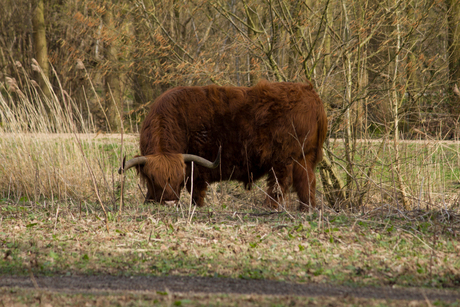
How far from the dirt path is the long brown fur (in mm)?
2996

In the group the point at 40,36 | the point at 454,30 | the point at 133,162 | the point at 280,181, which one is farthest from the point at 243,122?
the point at 40,36

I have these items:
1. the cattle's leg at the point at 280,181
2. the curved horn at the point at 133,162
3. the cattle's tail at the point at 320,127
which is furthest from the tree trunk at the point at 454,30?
the curved horn at the point at 133,162

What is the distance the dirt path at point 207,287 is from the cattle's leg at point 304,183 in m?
3.33

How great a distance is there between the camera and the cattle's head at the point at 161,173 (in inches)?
229

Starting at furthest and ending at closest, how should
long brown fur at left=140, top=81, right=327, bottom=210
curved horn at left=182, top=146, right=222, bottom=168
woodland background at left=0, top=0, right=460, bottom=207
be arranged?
woodland background at left=0, top=0, right=460, bottom=207 → long brown fur at left=140, top=81, right=327, bottom=210 → curved horn at left=182, top=146, right=222, bottom=168

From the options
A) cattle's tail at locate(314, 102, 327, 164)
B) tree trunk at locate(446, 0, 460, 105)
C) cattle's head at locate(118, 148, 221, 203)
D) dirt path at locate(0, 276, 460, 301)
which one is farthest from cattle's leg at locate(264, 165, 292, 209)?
dirt path at locate(0, 276, 460, 301)

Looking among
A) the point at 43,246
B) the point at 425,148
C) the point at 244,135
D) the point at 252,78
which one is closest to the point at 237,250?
the point at 43,246

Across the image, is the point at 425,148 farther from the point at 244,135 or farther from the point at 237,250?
the point at 237,250

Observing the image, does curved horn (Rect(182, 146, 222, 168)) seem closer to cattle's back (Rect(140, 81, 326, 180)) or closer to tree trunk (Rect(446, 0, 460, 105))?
cattle's back (Rect(140, 81, 326, 180))

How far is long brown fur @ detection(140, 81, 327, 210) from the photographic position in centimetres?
641

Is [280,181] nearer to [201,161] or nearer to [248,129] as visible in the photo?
[248,129]

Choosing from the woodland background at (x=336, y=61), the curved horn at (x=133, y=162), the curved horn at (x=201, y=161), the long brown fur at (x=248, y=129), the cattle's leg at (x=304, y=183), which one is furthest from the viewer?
the woodland background at (x=336, y=61)

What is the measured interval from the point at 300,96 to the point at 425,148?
253 cm

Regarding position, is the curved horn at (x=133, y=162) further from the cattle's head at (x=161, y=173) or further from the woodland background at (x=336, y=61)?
the woodland background at (x=336, y=61)
